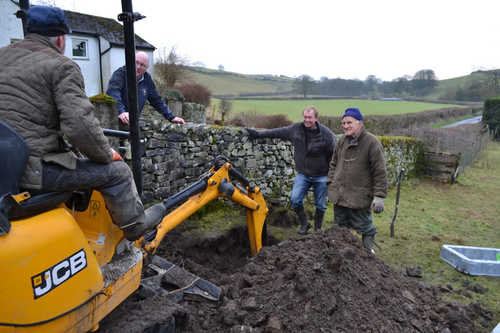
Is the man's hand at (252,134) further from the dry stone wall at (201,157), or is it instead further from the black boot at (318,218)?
the black boot at (318,218)

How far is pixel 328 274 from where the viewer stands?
136 inches

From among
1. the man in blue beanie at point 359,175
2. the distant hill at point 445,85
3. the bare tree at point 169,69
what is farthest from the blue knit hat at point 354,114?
the distant hill at point 445,85

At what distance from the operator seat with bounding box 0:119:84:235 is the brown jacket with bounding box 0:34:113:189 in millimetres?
75

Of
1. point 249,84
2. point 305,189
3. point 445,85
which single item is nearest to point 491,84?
point 445,85

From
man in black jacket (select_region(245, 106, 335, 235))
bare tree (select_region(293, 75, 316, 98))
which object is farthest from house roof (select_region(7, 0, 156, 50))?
bare tree (select_region(293, 75, 316, 98))

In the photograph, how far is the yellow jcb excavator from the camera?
1.79 m

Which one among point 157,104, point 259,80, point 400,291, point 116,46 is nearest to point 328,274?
point 400,291

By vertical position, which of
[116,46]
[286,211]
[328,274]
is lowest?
[286,211]

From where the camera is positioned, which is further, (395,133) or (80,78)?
(395,133)

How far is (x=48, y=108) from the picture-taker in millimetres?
1984

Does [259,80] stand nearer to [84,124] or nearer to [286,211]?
[286,211]

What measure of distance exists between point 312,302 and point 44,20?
9.56 ft

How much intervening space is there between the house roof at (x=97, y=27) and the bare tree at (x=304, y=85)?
23.7 metres

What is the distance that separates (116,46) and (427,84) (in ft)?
159
